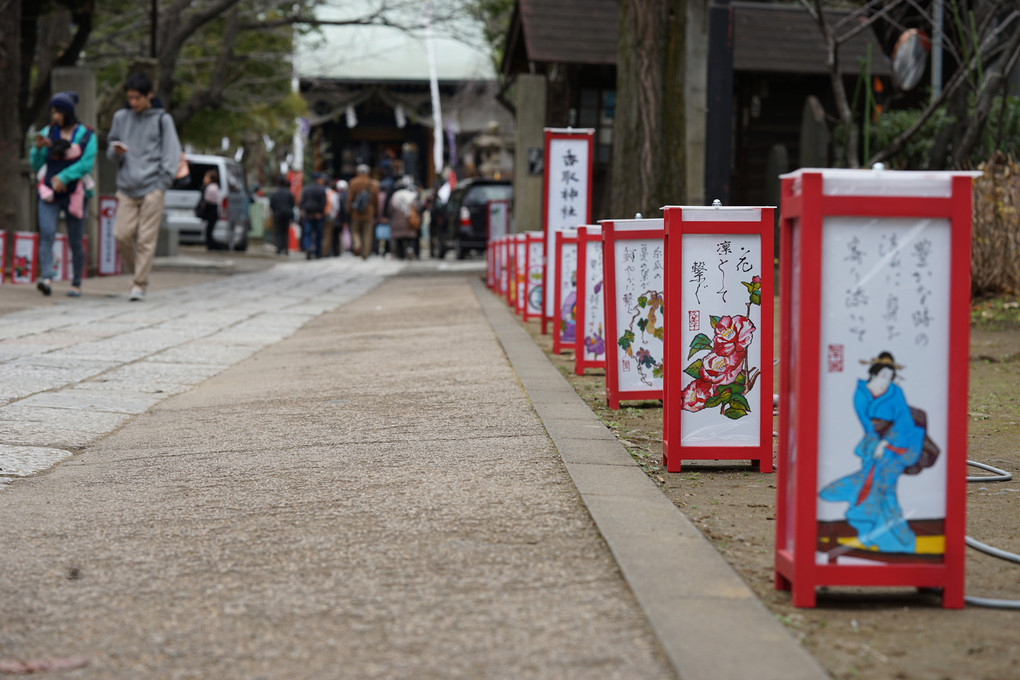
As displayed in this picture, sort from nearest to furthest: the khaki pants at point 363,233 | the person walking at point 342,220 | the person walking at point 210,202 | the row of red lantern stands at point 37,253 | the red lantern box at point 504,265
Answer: the red lantern box at point 504,265 → the row of red lantern stands at point 37,253 → the person walking at point 210,202 → the khaki pants at point 363,233 → the person walking at point 342,220

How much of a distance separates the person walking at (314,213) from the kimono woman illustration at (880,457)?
2388 cm

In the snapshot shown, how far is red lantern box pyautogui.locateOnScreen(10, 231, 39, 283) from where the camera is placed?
1345 cm

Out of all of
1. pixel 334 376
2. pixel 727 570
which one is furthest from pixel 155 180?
pixel 727 570

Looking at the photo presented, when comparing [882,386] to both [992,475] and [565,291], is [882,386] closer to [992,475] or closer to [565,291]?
[992,475]

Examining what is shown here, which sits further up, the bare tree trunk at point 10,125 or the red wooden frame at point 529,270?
the bare tree trunk at point 10,125

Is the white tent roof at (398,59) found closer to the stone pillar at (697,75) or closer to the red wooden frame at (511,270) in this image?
the stone pillar at (697,75)

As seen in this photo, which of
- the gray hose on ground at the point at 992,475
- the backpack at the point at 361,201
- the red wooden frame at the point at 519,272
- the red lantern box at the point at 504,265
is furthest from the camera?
the backpack at the point at 361,201

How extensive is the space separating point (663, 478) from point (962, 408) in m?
1.52

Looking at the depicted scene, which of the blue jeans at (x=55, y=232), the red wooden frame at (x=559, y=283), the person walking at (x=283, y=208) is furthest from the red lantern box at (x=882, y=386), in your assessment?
the person walking at (x=283, y=208)

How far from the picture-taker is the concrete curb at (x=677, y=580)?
245 centimetres

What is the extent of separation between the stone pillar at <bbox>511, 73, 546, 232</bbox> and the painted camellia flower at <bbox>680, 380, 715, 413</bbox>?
13.4 meters

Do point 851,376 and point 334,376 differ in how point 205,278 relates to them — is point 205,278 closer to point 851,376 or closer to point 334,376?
point 334,376

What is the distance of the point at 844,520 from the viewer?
2885mm

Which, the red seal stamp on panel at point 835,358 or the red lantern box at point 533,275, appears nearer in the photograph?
the red seal stamp on panel at point 835,358
